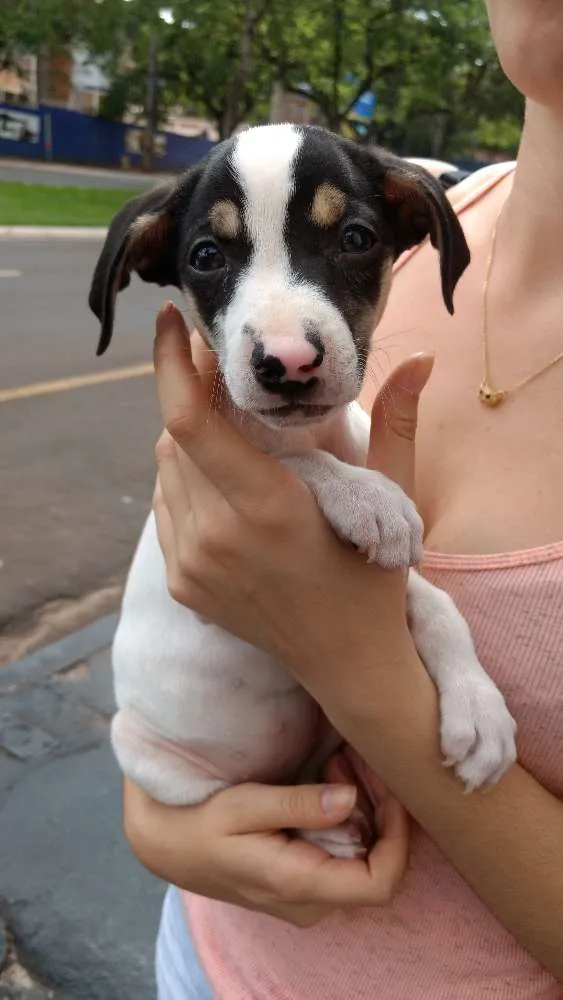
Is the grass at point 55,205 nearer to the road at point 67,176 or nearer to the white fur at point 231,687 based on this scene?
the road at point 67,176

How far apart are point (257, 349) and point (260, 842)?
65 cm

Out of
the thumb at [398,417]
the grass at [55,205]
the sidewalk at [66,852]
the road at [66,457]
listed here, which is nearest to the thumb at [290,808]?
the thumb at [398,417]

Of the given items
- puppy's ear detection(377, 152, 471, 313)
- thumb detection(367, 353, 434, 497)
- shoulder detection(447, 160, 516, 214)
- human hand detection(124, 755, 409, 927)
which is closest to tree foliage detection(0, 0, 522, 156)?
shoulder detection(447, 160, 516, 214)

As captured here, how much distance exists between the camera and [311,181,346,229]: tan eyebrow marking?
1249 millimetres

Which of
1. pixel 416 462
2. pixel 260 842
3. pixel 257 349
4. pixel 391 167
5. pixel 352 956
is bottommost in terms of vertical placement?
pixel 352 956

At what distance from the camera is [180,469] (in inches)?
51.6

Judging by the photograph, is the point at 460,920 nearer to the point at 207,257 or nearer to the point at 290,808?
the point at 290,808

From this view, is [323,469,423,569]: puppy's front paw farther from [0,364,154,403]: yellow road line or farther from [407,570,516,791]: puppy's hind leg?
[0,364,154,403]: yellow road line

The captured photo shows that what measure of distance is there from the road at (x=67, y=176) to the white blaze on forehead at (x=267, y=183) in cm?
2188

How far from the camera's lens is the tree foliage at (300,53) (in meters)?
24.8

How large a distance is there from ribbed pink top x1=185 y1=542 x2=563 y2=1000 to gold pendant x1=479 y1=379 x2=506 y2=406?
0.30m

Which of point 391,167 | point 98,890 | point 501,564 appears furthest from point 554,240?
point 98,890

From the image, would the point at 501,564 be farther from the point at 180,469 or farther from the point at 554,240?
the point at 554,240

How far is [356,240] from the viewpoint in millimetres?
1299
